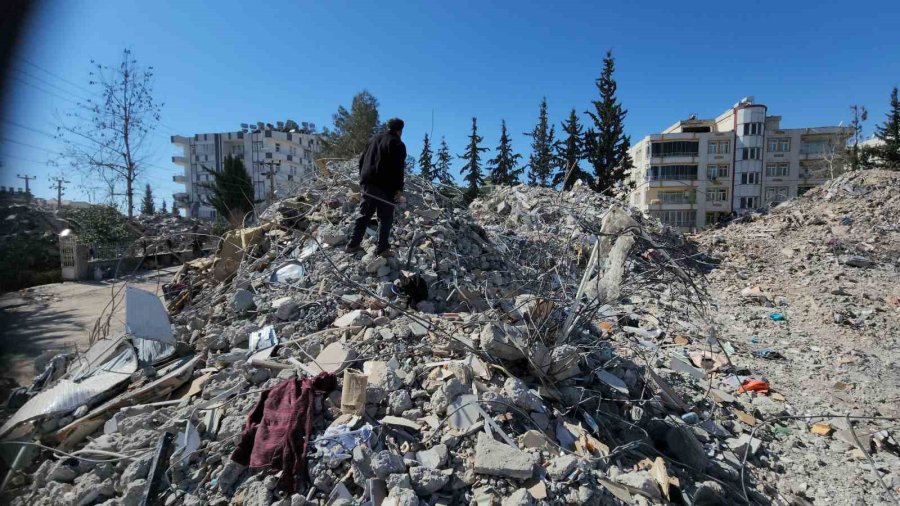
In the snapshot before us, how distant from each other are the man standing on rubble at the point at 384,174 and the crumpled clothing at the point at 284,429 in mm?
2124

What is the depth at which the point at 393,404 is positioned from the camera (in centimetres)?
258

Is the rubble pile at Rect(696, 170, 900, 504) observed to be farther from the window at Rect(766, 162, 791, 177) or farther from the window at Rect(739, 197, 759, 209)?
the window at Rect(766, 162, 791, 177)

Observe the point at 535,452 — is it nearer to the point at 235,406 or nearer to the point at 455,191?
the point at 235,406

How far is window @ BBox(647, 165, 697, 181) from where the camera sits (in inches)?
1495

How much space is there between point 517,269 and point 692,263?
9.47 ft

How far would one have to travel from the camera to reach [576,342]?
321cm

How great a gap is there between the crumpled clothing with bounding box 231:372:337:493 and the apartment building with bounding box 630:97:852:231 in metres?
38.3

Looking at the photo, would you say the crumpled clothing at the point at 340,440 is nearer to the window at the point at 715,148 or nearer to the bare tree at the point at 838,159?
the bare tree at the point at 838,159

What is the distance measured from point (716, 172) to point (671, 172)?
3.93m

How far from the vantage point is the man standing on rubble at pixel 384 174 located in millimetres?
4496

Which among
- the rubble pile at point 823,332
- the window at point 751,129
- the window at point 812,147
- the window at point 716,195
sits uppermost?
the window at point 751,129

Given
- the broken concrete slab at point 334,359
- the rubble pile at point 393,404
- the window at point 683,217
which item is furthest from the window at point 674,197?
the broken concrete slab at point 334,359

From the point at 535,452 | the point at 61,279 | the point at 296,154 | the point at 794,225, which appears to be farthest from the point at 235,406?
the point at 296,154

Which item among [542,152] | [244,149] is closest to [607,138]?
[542,152]
